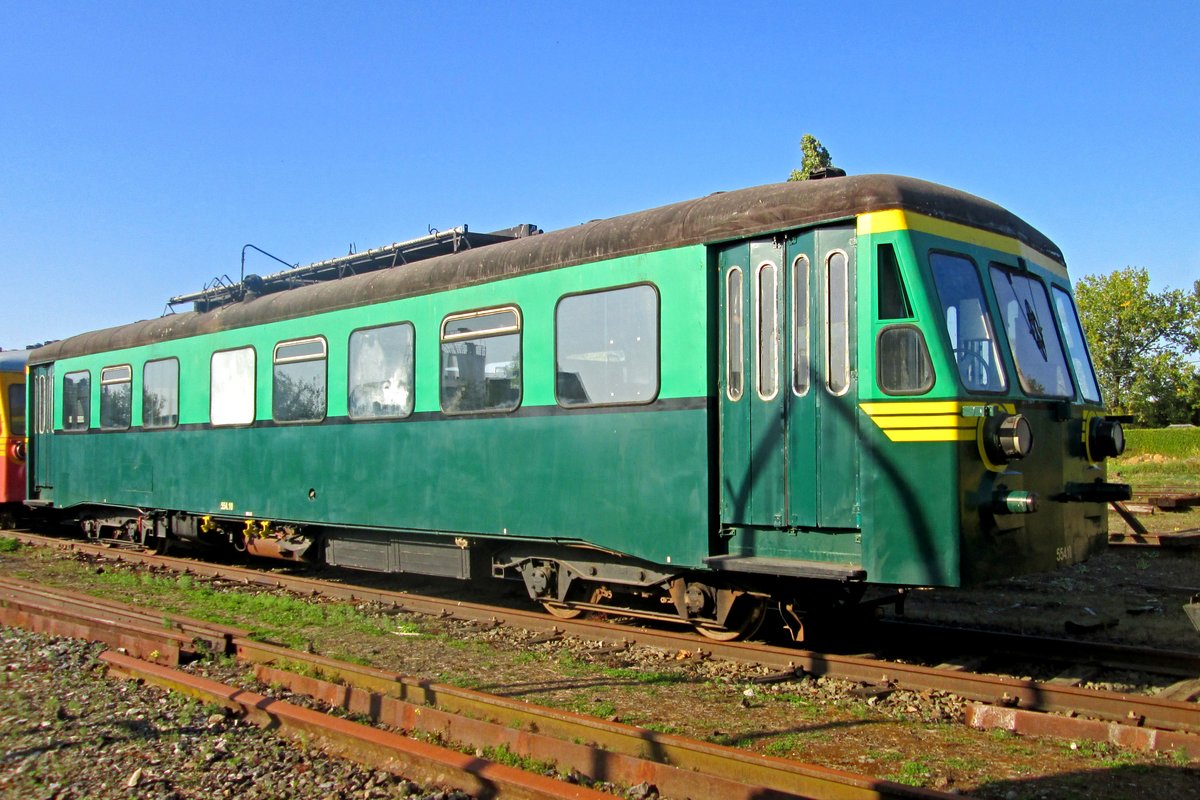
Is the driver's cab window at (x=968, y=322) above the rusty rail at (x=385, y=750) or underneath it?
above

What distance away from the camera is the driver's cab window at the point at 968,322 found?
621 centimetres

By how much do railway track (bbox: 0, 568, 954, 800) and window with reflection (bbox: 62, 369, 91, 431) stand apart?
8.81m

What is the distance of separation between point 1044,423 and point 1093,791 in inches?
113

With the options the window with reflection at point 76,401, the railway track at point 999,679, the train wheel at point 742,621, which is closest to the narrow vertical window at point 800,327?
the train wheel at point 742,621

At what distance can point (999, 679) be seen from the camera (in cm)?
599

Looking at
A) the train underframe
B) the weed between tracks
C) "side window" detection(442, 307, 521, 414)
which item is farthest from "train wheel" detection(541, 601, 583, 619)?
"side window" detection(442, 307, 521, 414)

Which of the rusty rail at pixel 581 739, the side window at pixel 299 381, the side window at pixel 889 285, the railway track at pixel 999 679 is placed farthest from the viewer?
the side window at pixel 299 381

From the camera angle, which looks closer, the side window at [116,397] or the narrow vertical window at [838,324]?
the narrow vertical window at [838,324]

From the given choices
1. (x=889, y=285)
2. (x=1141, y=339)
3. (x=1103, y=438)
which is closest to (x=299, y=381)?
(x=889, y=285)

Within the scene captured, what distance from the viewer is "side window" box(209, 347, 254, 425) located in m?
11.6

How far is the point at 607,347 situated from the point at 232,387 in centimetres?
635

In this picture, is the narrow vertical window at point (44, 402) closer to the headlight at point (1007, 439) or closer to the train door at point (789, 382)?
the train door at point (789, 382)

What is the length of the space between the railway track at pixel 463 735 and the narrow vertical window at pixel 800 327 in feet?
8.77

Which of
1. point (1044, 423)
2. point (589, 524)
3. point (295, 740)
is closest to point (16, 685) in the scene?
point (295, 740)
